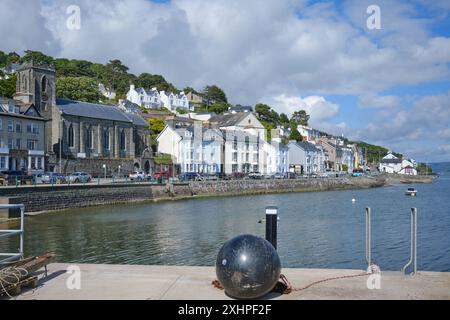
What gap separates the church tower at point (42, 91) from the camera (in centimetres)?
7362

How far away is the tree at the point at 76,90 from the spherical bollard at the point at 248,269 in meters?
101

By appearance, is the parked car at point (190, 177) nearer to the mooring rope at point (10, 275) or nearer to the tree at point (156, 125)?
the tree at point (156, 125)

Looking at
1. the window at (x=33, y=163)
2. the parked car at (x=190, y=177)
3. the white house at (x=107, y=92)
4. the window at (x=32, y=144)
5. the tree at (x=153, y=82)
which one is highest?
the tree at (x=153, y=82)

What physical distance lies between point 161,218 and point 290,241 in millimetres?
15428

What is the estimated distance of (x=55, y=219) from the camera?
38.3 metres

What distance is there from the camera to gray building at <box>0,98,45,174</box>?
5994cm

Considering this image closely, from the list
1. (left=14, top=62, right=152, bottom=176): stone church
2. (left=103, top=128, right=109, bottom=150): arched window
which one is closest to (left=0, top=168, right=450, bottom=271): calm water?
(left=14, top=62, right=152, bottom=176): stone church

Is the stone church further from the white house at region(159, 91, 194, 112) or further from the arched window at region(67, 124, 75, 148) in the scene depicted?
the white house at region(159, 91, 194, 112)

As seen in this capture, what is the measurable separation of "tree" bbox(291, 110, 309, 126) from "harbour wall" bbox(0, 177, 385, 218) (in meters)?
100

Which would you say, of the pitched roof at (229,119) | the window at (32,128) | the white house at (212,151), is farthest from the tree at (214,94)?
the window at (32,128)

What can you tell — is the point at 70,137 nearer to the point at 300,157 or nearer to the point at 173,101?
the point at 300,157
